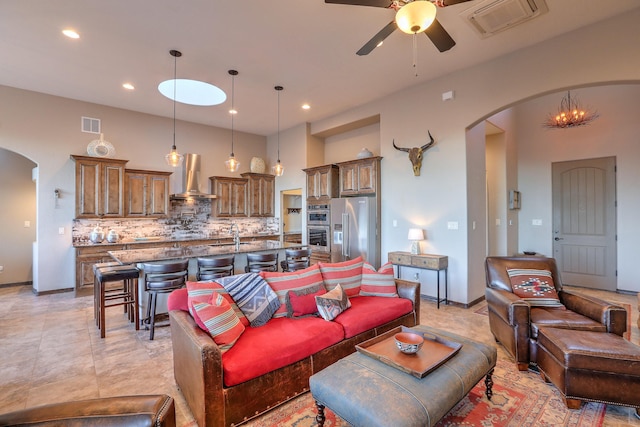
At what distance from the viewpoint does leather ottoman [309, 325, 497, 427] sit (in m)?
1.50

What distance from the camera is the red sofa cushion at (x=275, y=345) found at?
1.96 metres

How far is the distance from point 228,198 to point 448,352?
6282 mm

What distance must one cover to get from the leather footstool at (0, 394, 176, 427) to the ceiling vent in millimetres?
4224

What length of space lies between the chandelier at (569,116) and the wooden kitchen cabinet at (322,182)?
4190 mm

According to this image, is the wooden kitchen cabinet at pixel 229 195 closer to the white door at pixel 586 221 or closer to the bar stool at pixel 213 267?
the bar stool at pixel 213 267

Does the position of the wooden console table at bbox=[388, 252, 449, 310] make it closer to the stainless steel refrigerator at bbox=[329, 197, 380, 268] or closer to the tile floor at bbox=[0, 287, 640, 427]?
the tile floor at bbox=[0, 287, 640, 427]

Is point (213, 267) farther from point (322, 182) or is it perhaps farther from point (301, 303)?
point (322, 182)

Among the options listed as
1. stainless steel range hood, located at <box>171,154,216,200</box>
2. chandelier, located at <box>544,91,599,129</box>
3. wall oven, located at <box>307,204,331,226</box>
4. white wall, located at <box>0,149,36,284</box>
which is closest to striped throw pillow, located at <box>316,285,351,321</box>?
wall oven, located at <box>307,204,331,226</box>

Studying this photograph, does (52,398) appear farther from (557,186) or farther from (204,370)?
(557,186)

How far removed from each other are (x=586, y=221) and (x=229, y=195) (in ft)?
24.7

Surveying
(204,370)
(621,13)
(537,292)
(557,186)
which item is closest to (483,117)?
(621,13)

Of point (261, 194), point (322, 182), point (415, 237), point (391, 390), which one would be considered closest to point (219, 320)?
point (391, 390)

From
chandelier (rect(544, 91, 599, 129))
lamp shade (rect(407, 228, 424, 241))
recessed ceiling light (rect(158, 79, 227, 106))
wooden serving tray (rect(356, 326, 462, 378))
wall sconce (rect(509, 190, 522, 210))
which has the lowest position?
wooden serving tray (rect(356, 326, 462, 378))

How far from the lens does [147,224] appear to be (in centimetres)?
646
